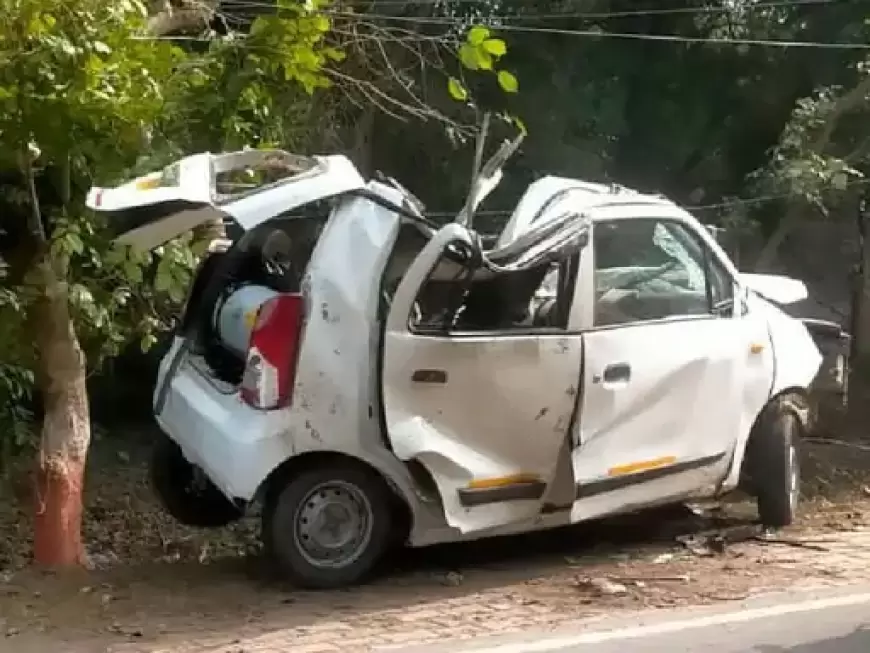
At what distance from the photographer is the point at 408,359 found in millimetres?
5988

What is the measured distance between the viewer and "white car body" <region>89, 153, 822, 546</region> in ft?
19.5

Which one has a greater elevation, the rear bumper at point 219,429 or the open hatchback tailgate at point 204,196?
the open hatchback tailgate at point 204,196

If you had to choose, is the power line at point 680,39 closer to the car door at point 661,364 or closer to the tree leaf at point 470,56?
the tree leaf at point 470,56

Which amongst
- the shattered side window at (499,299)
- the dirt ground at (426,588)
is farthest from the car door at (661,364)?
the dirt ground at (426,588)

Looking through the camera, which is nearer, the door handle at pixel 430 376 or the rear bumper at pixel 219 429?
the rear bumper at pixel 219 429

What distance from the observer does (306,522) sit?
609cm

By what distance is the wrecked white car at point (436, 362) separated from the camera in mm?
5965

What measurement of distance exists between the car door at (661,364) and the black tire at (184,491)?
2157mm

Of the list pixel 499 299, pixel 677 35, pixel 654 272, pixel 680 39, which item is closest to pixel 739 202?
pixel 680 39

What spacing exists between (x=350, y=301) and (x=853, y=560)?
2.96 meters

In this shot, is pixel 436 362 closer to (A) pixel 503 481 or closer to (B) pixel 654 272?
(A) pixel 503 481

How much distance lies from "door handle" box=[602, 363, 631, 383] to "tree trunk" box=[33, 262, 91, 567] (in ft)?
9.54

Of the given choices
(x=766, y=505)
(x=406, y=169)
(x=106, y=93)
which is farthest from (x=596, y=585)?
(x=406, y=169)

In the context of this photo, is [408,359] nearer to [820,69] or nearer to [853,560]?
[853,560]
